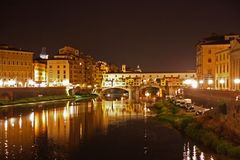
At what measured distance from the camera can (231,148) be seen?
63.8ft

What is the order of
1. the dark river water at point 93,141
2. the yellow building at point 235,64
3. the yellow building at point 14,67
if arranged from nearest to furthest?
the dark river water at point 93,141 < the yellow building at point 235,64 < the yellow building at point 14,67

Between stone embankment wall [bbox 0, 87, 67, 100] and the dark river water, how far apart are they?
20523mm

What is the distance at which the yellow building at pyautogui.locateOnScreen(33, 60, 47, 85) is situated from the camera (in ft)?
271

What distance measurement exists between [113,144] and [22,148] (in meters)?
5.48

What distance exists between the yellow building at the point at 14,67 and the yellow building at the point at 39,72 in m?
5.31

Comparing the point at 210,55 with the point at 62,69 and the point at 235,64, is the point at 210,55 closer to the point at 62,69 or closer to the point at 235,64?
the point at 235,64

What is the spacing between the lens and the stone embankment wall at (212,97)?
82.7 feet

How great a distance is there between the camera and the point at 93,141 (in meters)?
26.2

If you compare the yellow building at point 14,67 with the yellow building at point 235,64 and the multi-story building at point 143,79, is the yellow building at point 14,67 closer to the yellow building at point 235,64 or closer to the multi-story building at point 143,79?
the multi-story building at point 143,79

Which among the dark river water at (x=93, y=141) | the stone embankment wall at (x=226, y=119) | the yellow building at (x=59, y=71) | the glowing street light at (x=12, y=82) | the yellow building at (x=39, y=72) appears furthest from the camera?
the yellow building at (x=59, y=71)

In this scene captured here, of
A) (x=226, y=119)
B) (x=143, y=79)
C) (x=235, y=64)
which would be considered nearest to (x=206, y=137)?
(x=226, y=119)

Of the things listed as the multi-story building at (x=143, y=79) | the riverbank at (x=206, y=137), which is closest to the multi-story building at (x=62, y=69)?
the multi-story building at (x=143, y=79)

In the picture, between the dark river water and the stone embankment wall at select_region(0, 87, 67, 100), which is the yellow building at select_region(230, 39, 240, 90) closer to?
the dark river water

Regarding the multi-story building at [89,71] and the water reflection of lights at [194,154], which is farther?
the multi-story building at [89,71]
